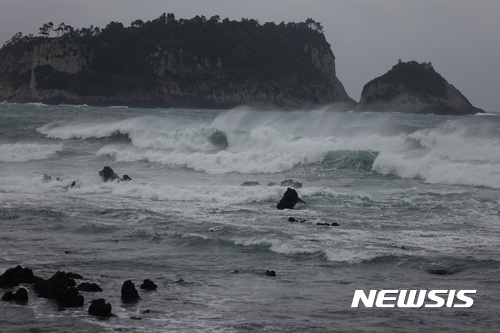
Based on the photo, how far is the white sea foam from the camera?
131 ft

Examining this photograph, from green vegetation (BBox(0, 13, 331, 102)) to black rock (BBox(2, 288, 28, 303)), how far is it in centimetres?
12414

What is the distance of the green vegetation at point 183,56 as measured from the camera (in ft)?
469

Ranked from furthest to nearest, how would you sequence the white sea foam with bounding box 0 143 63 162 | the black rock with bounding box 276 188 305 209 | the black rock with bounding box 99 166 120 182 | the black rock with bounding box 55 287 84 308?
the white sea foam with bounding box 0 143 63 162 < the black rock with bounding box 99 166 120 182 < the black rock with bounding box 276 188 305 209 < the black rock with bounding box 55 287 84 308

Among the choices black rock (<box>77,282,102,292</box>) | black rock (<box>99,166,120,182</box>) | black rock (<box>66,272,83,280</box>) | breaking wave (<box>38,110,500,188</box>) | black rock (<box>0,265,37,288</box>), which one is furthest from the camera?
breaking wave (<box>38,110,500,188</box>)

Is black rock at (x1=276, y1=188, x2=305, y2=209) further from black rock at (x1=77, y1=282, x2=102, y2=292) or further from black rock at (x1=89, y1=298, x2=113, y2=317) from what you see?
black rock at (x1=89, y1=298, x2=113, y2=317)

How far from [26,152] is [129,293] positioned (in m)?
30.8

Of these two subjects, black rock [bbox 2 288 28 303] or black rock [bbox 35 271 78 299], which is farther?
black rock [bbox 35 271 78 299]

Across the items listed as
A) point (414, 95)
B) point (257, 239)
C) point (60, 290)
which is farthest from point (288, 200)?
point (414, 95)

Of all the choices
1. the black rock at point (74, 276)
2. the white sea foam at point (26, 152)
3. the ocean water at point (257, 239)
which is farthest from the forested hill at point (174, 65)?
the black rock at point (74, 276)

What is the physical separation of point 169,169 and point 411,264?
22.1m

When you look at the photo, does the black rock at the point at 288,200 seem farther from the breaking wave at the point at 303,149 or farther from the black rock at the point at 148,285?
the black rock at the point at 148,285

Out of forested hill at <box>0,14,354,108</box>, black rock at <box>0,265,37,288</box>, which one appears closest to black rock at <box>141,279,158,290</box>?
black rock at <box>0,265,37,288</box>

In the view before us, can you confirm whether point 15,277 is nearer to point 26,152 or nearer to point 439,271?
point 439,271

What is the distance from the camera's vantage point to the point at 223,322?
39.2 ft
